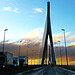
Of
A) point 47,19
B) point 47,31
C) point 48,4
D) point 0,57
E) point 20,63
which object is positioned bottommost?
point 20,63

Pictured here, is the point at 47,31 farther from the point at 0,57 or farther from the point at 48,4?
the point at 0,57

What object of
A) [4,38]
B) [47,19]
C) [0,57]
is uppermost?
[47,19]

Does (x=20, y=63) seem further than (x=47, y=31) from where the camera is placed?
No

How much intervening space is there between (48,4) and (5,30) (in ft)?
108

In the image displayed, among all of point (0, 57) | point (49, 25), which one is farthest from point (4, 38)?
point (49, 25)

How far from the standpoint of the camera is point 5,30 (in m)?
47.6

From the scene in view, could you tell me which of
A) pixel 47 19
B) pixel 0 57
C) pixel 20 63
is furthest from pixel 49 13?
pixel 0 57

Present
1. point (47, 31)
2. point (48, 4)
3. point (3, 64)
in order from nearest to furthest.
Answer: point (3, 64), point (48, 4), point (47, 31)

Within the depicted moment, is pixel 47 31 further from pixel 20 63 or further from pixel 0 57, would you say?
pixel 0 57

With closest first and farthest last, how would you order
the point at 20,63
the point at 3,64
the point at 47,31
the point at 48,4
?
the point at 3,64 < the point at 20,63 < the point at 48,4 < the point at 47,31

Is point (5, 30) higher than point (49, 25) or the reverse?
the reverse

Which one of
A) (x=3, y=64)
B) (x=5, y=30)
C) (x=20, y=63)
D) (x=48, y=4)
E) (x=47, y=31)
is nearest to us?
(x=3, y=64)

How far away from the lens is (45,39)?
3184 inches

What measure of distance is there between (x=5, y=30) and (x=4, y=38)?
2524 millimetres
